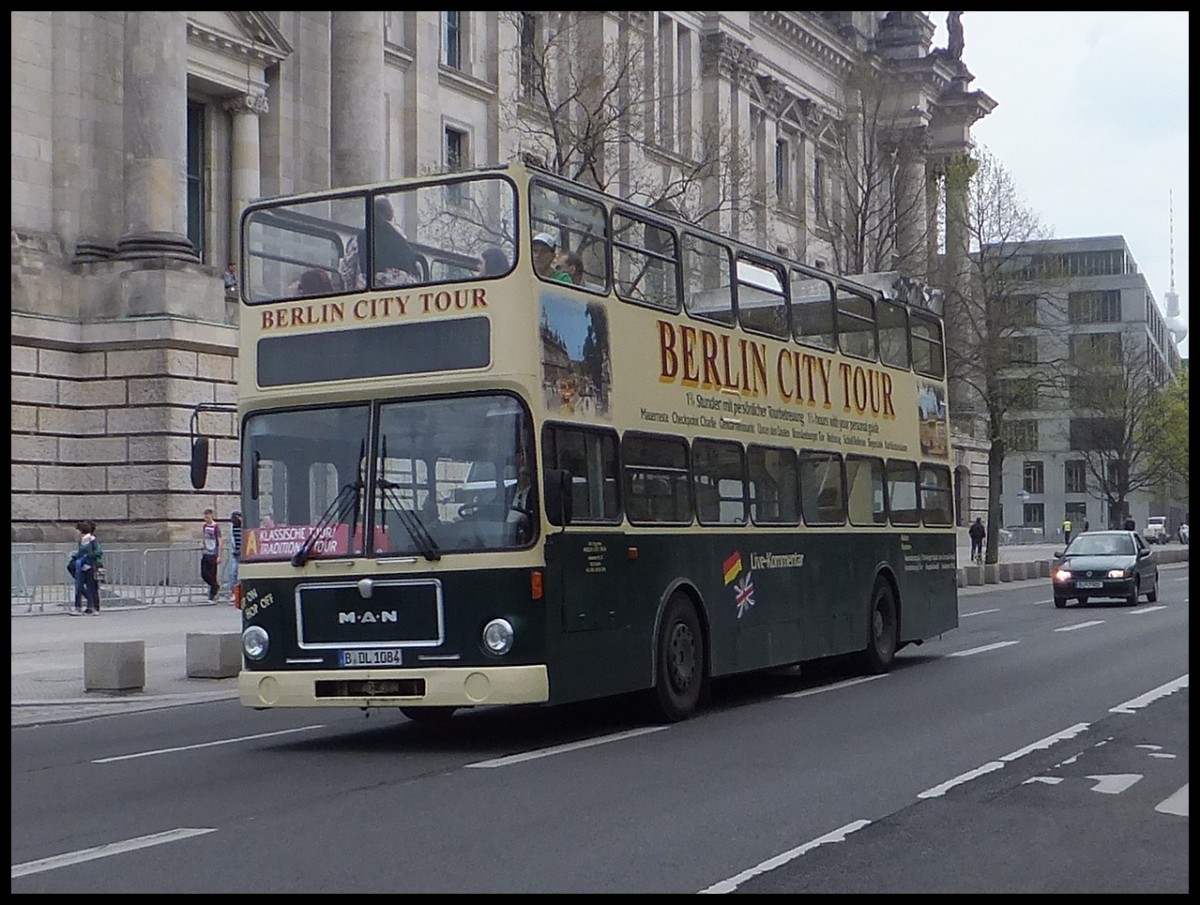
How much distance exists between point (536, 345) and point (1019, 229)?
156 ft

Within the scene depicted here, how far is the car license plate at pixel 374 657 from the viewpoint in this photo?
43.4ft

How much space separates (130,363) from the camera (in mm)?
37406

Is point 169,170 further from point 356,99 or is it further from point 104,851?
point 104,851

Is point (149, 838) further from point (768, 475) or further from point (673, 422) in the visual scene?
point (768, 475)

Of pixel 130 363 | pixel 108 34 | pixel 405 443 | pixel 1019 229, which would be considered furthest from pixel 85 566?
pixel 1019 229

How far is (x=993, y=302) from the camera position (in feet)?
184

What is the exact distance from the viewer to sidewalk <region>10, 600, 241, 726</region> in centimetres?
1861

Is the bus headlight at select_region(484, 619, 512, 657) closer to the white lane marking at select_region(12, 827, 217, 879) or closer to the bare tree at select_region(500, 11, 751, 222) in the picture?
the white lane marking at select_region(12, 827, 217, 879)

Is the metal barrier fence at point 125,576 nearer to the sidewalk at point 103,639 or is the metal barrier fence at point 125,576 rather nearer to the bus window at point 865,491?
the sidewalk at point 103,639

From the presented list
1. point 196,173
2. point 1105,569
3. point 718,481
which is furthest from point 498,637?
point 196,173

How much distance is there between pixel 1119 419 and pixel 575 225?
78.3m

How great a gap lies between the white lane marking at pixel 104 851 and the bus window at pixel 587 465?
4.29m

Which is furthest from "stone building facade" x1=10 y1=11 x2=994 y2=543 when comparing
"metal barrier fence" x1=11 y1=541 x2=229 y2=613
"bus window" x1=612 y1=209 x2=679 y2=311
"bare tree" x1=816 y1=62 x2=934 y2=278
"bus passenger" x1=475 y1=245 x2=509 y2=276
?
"bus passenger" x1=475 y1=245 x2=509 y2=276

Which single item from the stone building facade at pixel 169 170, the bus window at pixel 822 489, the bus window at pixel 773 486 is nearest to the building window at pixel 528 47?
the stone building facade at pixel 169 170
